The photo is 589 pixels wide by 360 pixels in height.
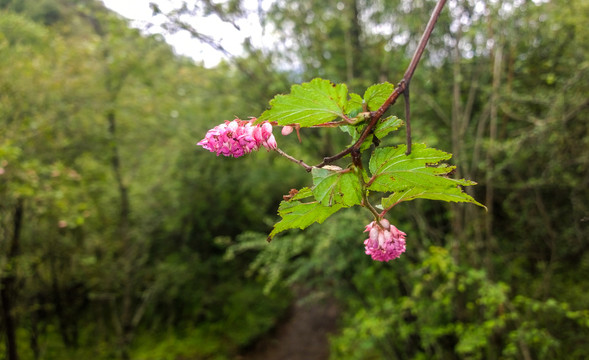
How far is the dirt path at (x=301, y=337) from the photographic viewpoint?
9516 mm

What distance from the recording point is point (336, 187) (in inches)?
29.0

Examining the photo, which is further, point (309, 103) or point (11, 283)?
point (11, 283)

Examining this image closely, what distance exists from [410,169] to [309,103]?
0.24 metres

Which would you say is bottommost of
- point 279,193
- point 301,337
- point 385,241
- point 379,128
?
point 301,337

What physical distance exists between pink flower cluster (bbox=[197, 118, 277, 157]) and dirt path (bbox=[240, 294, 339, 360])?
29.0 feet

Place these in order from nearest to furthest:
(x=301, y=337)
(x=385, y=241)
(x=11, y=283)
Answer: (x=385, y=241) → (x=11, y=283) → (x=301, y=337)

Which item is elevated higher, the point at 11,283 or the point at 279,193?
the point at 279,193

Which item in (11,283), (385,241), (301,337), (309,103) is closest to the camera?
(309,103)

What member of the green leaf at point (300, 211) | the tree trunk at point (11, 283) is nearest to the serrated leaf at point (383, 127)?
the green leaf at point (300, 211)

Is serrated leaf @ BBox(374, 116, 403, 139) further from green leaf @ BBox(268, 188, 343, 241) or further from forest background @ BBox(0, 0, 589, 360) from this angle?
forest background @ BBox(0, 0, 589, 360)

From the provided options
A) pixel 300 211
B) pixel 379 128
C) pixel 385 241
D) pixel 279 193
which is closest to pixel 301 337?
pixel 279 193

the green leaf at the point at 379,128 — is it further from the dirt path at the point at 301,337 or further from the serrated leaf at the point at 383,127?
the dirt path at the point at 301,337

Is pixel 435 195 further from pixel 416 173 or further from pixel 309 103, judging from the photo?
pixel 309 103

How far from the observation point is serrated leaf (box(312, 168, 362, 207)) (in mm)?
729
